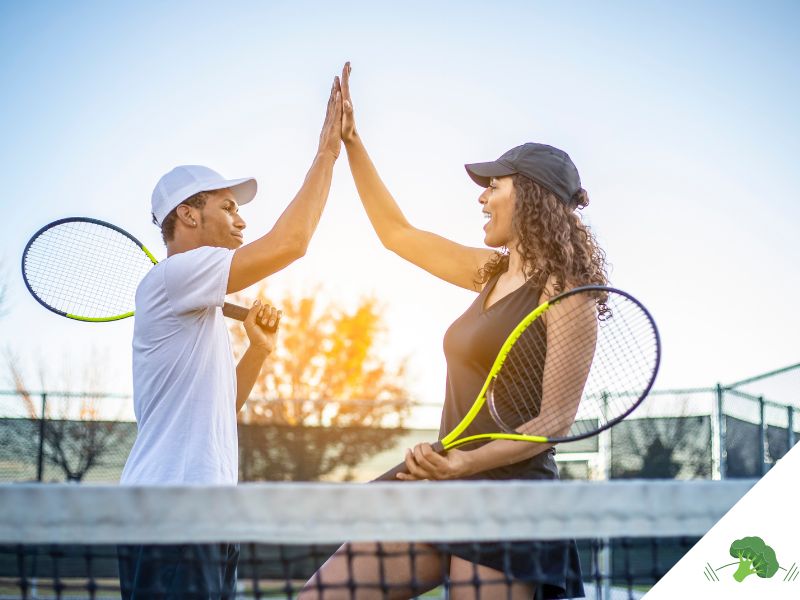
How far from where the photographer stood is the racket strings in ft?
9.03

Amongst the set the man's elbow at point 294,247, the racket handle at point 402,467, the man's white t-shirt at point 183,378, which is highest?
the man's elbow at point 294,247

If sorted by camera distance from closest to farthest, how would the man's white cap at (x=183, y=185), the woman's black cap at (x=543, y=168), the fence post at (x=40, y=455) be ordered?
the woman's black cap at (x=543, y=168) → the man's white cap at (x=183, y=185) → the fence post at (x=40, y=455)

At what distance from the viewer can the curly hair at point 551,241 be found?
1.90m

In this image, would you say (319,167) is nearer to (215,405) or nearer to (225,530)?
(215,405)

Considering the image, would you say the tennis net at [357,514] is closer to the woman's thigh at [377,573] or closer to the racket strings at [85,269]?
the woman's thigh at [377,573]

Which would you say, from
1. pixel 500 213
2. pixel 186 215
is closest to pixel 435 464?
pixel 500 213

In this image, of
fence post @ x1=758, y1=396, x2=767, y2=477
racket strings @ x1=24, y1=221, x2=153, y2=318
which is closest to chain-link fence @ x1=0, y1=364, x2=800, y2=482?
fence post @ x1=758, y1=396, x2=767, y2=477

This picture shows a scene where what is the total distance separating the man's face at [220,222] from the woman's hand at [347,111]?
1.62 feet

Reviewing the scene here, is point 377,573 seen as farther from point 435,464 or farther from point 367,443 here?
point 367,443

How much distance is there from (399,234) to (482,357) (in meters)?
0.81

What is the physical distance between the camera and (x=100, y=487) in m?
1.17

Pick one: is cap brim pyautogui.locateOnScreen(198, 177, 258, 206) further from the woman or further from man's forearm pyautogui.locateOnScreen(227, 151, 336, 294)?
the woman

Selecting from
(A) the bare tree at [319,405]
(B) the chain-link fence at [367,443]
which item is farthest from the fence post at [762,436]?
(A) the bare tree at [319,405]

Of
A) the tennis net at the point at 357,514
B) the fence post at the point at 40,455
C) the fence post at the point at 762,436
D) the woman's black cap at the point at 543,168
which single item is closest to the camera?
the tennis net at the point at 357,514
